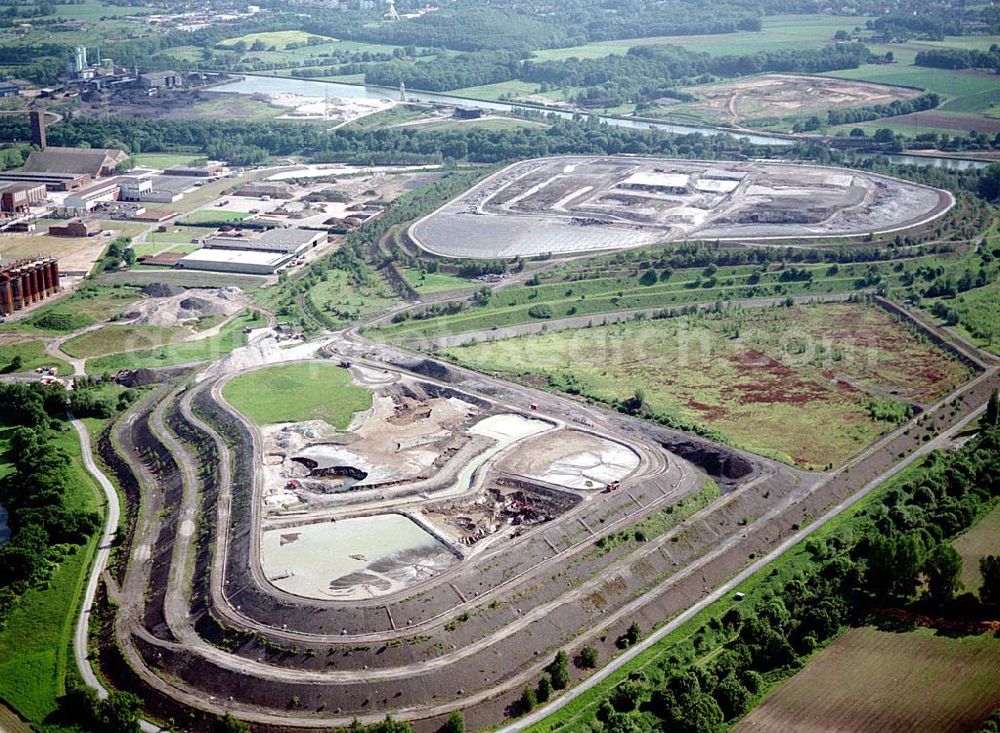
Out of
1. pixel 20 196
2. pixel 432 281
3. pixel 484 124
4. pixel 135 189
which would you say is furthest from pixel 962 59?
pixel 20 196

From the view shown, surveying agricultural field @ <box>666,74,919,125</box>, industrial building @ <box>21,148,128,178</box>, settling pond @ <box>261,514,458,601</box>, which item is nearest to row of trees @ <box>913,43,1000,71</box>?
agricultural field @ <box>666,74,919,125</box>

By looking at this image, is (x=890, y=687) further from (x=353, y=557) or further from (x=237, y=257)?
(x=237, y=257)

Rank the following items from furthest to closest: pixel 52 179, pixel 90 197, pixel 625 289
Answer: pixel 52 179 → pixel 90 197 → pixel 625 289

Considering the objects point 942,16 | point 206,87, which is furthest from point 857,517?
point 942,16

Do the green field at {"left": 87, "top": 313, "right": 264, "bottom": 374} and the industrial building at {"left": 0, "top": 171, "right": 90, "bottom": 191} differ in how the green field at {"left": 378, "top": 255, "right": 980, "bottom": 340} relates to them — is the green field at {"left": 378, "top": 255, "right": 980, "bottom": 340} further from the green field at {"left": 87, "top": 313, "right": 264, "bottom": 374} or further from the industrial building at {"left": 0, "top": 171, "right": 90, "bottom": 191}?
the industrial building at {"left": 0, "top": 171, "right": 90, "bottom": 191}

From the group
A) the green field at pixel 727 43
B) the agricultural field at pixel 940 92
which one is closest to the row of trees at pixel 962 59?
the agricultural field at pixel 940 92

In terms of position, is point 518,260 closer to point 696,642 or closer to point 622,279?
point 622,279
